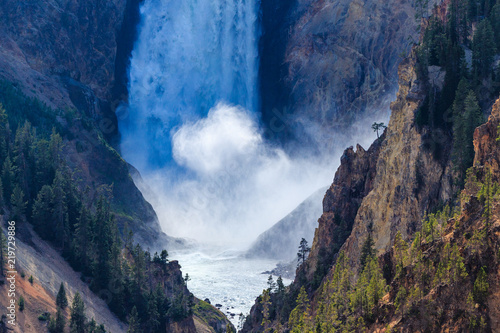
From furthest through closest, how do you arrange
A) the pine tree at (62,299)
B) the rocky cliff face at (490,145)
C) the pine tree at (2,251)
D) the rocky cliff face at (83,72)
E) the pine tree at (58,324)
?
the rocky cliff face at (83,72)
the pine tree at (62,299)
the pine tree at (2,251)
the pine tree at (58,324)
the rocky cliff face at (490,145)

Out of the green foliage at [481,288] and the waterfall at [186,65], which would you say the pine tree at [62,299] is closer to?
the green foliage at [481,288]

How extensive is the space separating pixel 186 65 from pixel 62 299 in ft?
343

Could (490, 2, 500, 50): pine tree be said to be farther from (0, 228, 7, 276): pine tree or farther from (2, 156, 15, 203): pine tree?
(2, 156, 15, 203): pine tree

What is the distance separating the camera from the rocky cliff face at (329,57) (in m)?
161

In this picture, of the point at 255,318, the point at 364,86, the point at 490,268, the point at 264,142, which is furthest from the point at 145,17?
the point at 490,268

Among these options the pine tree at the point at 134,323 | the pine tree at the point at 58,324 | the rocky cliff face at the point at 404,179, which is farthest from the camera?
the pine tree at the point at 134,323

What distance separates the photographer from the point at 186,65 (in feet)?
606

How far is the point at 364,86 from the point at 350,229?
77341 millimetres

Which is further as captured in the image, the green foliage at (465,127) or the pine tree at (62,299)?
the pine tree at (62,299)

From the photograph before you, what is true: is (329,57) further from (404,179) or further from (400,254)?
(400,254)

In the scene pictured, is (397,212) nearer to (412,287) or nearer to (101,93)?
(412,287)

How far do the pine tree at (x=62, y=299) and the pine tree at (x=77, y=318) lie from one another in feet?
7.04

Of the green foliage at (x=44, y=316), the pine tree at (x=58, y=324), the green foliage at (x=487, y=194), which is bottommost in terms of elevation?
the green foliage at (x=487, y=194)

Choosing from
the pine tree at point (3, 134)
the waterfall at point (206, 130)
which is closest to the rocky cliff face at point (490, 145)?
the pine tree at point (3, 134)
